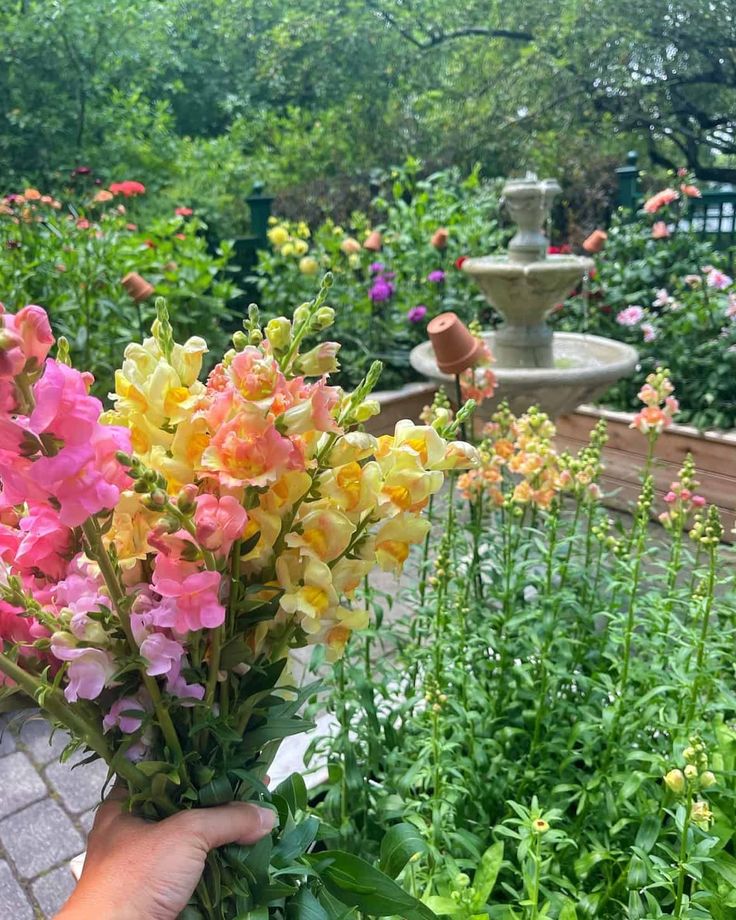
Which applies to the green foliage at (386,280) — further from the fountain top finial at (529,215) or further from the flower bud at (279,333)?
the flower bud at (279,333)

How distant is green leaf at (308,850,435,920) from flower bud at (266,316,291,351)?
59 centimetres

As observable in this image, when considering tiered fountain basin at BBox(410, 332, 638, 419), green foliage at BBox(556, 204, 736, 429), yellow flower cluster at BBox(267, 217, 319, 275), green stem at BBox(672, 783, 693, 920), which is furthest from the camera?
yellow flower cluster at BBox(267, 217, 319, 275)

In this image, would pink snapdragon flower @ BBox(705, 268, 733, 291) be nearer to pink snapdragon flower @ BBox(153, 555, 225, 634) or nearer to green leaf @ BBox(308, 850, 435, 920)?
green leaf @ BBox(308, 850, 435, 920)

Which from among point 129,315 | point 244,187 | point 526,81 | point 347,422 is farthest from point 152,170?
point 347,422

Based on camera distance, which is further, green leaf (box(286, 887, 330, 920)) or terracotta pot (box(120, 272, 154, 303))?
terracotta pot (box(120, 272, 154, 303))

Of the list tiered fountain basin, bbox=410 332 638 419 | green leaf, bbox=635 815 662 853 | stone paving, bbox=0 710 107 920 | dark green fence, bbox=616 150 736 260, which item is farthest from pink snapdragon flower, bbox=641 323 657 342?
stone paving, bbox=0 710 107 920

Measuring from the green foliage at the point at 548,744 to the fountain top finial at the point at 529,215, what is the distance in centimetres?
175

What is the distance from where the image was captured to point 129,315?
404cm

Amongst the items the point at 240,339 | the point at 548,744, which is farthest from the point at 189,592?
the point at 548,744

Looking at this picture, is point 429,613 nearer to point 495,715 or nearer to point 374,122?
point 495,715

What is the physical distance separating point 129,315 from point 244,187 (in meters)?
4.90

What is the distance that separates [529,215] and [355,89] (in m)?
7.68

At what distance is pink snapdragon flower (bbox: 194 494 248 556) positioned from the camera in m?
0.61

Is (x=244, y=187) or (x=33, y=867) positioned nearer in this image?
(x=33, y=867)
